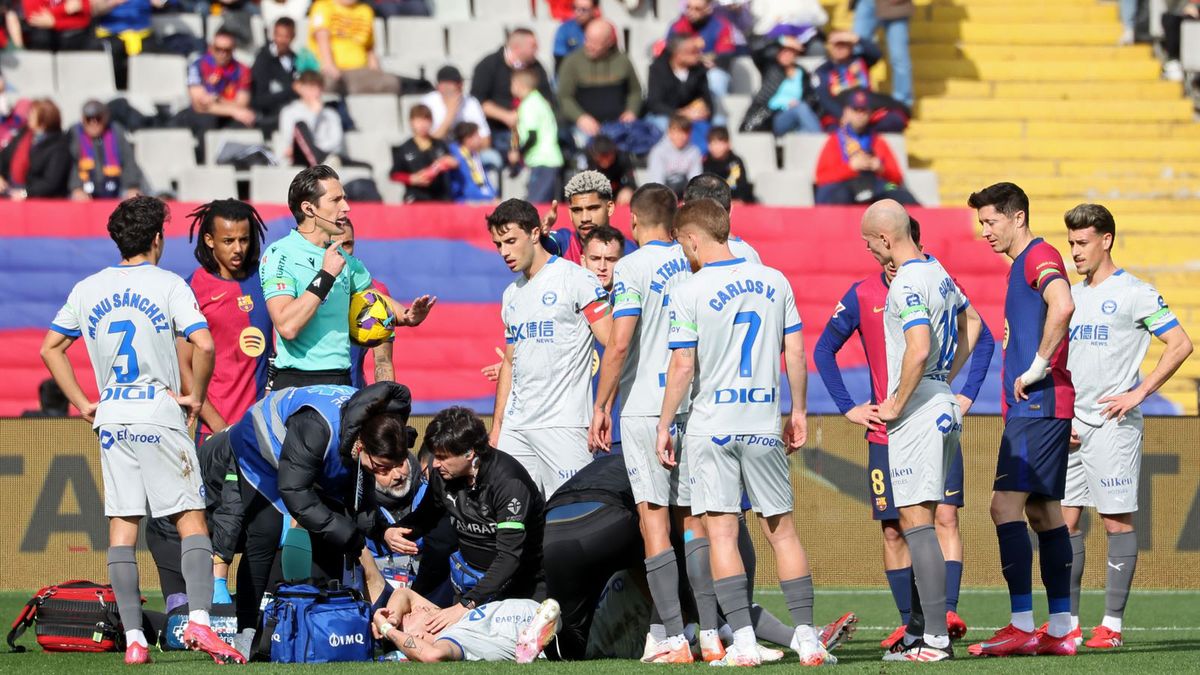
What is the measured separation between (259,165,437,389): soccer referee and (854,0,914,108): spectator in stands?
10880 mm

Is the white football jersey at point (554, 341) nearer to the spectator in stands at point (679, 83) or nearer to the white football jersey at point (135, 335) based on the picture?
the white football jersey at point (135, 335)

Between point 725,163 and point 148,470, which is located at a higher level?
point 725,163

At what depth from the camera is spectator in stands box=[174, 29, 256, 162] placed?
16234mm

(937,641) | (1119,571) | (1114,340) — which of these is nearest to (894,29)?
(1114,340)

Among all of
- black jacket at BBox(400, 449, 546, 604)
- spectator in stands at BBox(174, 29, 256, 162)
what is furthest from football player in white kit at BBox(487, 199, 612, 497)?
spectator in stands at BBox(174, 29, 256, 162)

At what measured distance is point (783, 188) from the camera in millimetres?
16422

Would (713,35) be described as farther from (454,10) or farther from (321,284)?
(321,284)

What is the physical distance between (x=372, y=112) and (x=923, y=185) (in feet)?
18.1

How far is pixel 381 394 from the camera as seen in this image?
7691 mm

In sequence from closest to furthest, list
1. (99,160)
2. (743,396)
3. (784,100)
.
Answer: (743,396) → (99,160) → (784,100)

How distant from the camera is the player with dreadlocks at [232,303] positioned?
953 cm

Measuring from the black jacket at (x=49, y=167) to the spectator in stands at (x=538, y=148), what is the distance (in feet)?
13.3

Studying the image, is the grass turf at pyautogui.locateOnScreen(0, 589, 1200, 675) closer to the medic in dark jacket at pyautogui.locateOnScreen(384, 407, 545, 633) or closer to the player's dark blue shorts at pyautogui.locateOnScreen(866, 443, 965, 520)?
the medic in dark jacket at pyautogui.locateOnScreen(384, 407, 545, 633)

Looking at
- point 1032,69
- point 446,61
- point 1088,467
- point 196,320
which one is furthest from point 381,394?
point 1032,69
